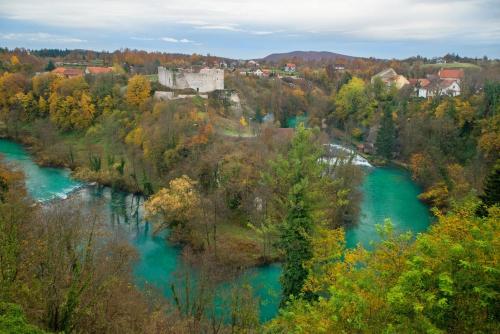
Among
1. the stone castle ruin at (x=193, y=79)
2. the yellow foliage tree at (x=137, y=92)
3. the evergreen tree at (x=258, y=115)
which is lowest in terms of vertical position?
the evergreen tree at (x=258, y=115)

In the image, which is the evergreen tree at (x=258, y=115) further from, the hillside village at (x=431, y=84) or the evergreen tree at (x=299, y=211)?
the evergreen tree at (x=299, y=211)

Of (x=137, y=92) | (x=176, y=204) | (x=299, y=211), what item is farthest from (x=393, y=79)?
(x=299, y=211)

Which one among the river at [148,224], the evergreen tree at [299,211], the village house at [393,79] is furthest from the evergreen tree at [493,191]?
the village house at [393,79]

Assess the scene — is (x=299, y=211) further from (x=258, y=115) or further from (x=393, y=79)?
(x=393, y=79)

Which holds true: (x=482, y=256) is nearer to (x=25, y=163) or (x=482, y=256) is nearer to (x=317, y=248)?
A: (x=317, y=248)

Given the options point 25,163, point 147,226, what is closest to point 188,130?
point 147,226

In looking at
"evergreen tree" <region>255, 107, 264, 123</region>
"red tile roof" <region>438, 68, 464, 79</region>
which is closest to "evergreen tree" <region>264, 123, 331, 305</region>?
"evergreen tree" <region>255, 107, 264, 123</region>
